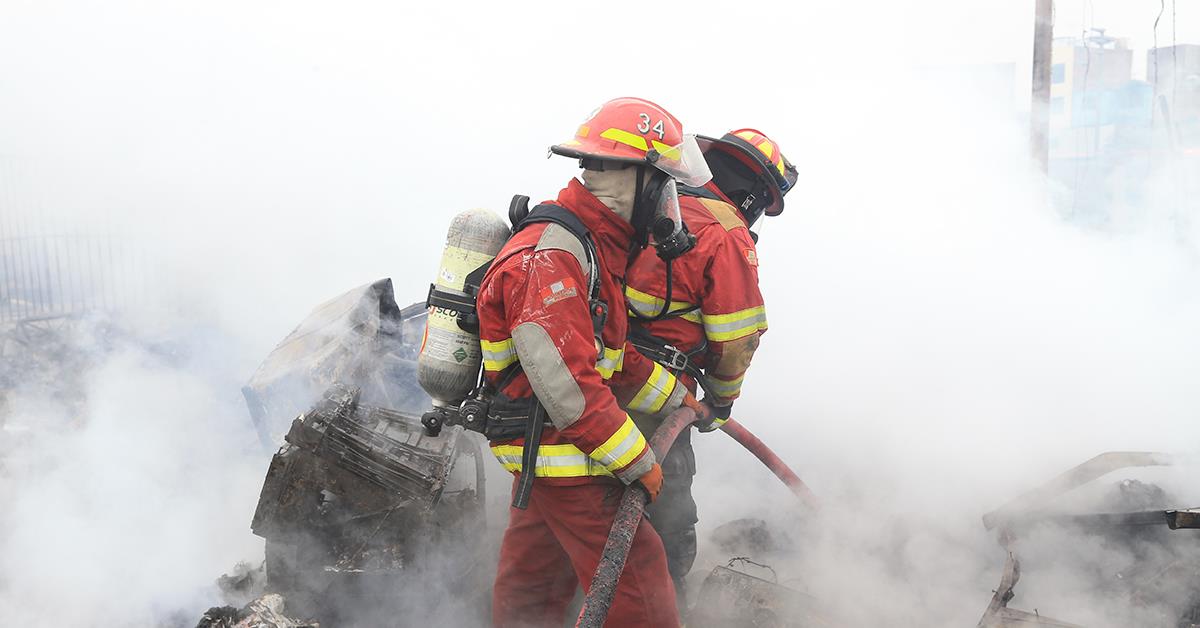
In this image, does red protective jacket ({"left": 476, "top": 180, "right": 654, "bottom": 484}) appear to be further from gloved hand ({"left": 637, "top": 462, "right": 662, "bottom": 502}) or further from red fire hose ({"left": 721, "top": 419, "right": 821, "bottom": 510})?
red fire hose ({"left": 721, "top": 419, "right": 821, "bottom": 510})

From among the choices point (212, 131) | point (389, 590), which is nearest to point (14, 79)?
point (212, 131)

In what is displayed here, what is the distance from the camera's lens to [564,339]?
245 cm

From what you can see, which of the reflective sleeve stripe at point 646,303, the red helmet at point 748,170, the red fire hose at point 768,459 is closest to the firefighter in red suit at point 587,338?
the reflective sleeve stripe at point 646,303

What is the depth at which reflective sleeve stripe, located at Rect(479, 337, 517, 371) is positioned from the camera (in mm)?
2605

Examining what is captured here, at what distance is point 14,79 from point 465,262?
6.62m

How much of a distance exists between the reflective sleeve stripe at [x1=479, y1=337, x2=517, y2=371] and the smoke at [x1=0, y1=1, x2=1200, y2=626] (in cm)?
198

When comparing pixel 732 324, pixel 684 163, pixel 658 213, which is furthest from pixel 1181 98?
pixel 658 213

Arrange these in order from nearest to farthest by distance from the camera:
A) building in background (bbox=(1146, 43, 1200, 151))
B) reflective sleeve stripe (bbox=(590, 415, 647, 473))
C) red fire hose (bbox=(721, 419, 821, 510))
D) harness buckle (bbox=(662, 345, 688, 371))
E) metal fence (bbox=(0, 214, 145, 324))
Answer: reflective sleeve stripe (bbox=(590, 415, 647, 473)) → harness buckle (bbox=(662, 345, 688, 371)) → red fire hose (bbox=(721, 419, 821, 510)) → metal fence (bbox=(0, 214, 145, 324)) → building in background (bbox=(1146, 43, 1200, 151))

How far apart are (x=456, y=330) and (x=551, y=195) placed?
14.9ft

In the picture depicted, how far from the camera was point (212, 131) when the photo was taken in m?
7.66

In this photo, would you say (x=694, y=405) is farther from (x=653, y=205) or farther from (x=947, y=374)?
(x=947, y=374)

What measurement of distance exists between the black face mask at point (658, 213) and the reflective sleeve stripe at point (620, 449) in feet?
1.81

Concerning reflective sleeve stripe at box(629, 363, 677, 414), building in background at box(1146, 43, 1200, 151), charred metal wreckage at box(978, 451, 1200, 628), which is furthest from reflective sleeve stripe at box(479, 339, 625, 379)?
building in background at box(1146, 43, 1200, 151)

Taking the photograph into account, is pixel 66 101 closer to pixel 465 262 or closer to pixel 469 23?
pixel 469 23
